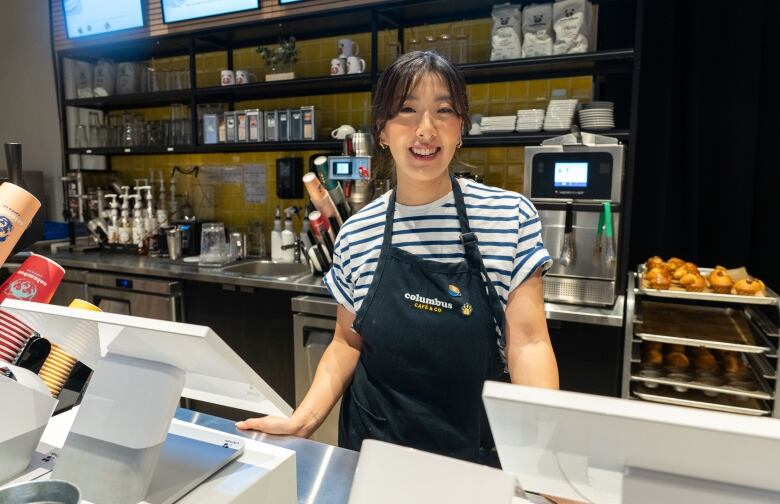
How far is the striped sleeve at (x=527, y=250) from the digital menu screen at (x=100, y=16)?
366cm

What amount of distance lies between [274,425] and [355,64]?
8.66 ft

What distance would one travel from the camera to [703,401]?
7.24 ft

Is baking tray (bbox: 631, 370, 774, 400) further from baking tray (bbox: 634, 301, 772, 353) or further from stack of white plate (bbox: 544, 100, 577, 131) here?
stack of white plate (bbox: 544, 100, 577, 131)

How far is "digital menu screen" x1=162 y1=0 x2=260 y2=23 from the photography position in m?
3.48

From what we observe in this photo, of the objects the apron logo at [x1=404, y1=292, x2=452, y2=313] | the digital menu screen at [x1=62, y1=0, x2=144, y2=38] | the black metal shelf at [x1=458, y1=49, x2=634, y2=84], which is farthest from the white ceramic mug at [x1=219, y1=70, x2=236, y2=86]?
the apron logo at [x1=404, y1=292, x2=452, y2=313]

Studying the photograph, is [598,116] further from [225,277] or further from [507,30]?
[225,277]

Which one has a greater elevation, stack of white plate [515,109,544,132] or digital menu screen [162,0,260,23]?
digital menu screen [162,0,260,23]

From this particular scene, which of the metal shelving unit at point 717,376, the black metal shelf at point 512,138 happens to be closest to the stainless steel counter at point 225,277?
the metal shelving unit at point 717,376

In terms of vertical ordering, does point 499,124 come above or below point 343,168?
above

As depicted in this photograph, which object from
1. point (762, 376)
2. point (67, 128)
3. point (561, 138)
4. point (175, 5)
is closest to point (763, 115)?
point (561, 138)

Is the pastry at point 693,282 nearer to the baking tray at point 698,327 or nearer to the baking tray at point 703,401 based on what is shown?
the baking tray at point 698,327

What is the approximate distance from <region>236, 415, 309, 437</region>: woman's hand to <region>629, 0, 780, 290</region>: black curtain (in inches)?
99.3

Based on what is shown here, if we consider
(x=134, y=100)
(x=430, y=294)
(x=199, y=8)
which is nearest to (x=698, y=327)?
(x=430, y=294)

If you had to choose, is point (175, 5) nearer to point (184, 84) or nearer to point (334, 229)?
point (184, 84)
